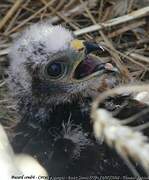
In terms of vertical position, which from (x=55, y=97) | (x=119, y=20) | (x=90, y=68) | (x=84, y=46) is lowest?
(x=55, y=97)

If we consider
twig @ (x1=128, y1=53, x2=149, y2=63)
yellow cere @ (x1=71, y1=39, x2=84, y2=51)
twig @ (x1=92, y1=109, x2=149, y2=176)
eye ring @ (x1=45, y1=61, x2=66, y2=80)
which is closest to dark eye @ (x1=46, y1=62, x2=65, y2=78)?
eye ring @ (x1=45, y1=61, x2=66, y2=80)

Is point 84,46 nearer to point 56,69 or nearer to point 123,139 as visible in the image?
point 56,69

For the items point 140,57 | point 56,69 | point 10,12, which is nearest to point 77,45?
point 56,69

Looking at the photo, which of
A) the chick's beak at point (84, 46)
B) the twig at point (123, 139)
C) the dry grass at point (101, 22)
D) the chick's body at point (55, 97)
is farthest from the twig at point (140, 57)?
the twig at point (123, 139)

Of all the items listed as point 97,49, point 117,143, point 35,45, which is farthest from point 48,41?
point 117,143

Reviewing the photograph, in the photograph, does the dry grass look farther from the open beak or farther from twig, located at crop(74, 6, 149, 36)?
the open beak

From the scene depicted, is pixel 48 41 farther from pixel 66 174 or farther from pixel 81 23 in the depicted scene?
pixel 81 23
